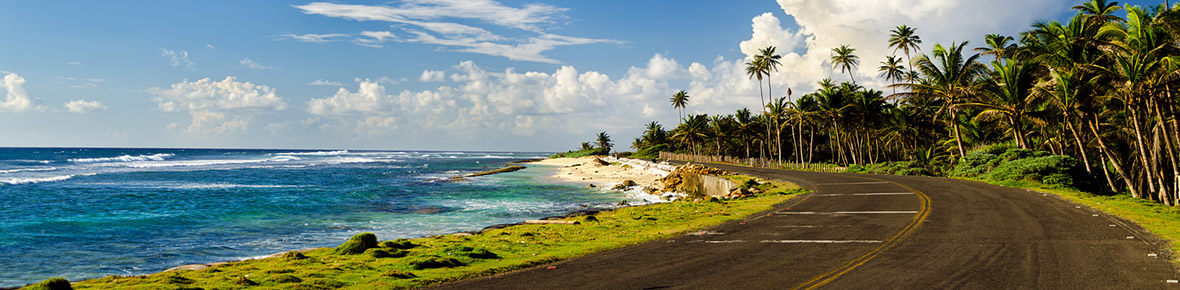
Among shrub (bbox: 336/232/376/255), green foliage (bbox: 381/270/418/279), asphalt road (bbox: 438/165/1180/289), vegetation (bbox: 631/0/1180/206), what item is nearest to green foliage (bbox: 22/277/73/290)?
green foliage (bbox: 381/270/418/279)

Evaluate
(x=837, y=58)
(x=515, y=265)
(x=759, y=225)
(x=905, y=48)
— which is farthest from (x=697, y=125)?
(x=515, y=265)

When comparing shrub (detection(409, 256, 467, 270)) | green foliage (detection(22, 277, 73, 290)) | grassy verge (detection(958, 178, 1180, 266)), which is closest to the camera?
green foliage (detection(22, 277, 73, 290))

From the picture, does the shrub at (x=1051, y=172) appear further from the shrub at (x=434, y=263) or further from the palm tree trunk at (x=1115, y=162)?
the shrub at (x=434, y=263)

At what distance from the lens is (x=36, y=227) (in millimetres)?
28312

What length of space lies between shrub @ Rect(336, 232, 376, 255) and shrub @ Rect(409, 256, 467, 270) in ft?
11.3

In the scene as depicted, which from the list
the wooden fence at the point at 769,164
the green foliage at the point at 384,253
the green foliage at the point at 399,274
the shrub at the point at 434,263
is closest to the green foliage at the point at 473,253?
the shrub at the point at 434,263

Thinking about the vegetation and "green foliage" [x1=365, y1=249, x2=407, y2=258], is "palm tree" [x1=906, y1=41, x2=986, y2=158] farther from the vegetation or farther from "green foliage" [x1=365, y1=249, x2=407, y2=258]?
"green foliage" [x1=365, y1=249, x2=407, y2=258]

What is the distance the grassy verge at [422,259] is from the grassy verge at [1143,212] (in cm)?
1243

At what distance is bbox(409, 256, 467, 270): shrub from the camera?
13953 mm

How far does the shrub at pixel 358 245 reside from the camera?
1697 cm

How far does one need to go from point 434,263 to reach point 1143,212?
81.5ft

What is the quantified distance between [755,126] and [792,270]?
9351 cm

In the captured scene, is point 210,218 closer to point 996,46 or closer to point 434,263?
point 434,263

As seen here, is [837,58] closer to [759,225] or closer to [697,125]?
[697,125]
